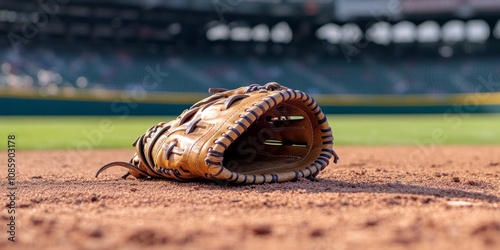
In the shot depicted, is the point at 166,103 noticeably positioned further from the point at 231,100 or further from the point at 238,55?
the point at 231,100

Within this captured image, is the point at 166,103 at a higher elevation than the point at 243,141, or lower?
lower

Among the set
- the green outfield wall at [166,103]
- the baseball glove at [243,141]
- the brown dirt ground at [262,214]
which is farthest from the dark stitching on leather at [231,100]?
the green outfield wall at [166,103]

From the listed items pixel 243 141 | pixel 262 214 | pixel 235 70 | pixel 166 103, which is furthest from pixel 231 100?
pixel 235 70

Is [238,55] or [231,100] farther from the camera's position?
[238,55]

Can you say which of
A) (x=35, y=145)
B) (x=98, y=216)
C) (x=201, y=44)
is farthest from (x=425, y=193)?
(x=201, y=44)

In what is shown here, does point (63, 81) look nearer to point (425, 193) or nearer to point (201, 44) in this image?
point (201, 44)

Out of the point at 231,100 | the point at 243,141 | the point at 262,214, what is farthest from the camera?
the point at 243,141

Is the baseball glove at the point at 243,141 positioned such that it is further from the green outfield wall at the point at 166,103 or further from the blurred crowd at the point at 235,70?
the blurred crowd at the point at 235,70

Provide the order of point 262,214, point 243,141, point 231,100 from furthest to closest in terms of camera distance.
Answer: point 243,141 → point 231,100 → point 262,214
